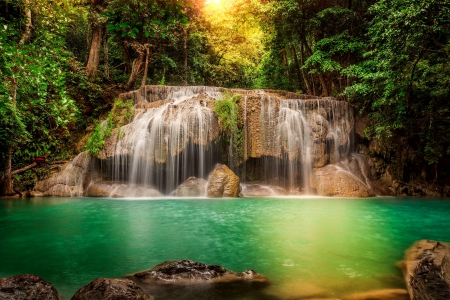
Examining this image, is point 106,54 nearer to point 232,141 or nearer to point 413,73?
point 232,141

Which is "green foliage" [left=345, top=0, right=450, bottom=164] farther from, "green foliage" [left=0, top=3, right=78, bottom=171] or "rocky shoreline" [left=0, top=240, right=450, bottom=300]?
"green foliage" [left=0, top=3, right=78, bottom=171]

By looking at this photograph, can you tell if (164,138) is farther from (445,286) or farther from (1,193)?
(445,286)

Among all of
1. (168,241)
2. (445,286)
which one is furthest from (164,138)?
(445,286)

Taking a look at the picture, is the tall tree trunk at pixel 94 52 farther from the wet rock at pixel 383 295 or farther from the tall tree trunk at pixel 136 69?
the wet rock at pixel 383 295

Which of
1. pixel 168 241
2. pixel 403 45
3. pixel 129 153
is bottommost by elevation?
pixel 168 241

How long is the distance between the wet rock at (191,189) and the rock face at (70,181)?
400 cm

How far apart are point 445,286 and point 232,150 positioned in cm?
1180

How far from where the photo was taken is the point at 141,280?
3.65 m

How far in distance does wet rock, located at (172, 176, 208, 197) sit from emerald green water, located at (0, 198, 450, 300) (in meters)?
2.76

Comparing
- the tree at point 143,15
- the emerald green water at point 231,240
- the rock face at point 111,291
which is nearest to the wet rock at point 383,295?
the emerald green water at point 231,240

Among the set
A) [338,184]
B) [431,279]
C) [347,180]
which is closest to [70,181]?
[338,184]

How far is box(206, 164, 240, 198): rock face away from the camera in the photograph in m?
12.7

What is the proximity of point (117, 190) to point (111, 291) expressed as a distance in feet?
35.8

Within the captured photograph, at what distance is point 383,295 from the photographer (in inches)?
128
